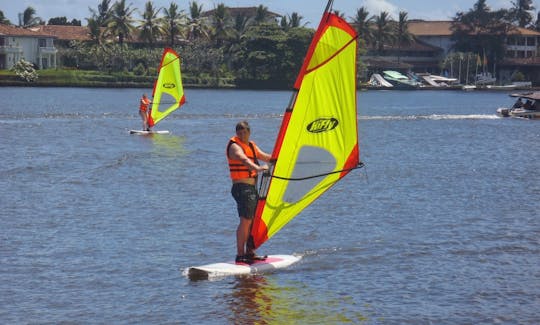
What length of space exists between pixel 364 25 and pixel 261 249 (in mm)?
148373

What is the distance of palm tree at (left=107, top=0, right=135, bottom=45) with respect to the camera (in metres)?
128

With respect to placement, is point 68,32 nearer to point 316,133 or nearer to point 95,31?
point 95,31

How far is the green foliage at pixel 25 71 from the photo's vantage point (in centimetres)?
11750

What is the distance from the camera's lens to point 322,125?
15297 millimetres

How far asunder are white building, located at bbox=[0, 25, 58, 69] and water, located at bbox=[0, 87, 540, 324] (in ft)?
308

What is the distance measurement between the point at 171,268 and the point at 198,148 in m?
23.0

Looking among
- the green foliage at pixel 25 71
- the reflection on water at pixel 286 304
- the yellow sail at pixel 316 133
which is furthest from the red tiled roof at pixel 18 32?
the reflection on water at pixel 286 304

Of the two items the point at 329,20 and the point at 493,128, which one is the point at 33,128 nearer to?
the point at 493,128

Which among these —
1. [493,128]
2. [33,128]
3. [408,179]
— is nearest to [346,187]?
[408,179]

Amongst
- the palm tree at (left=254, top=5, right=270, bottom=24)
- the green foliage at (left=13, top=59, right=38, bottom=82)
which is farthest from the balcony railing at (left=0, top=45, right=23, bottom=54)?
the palm tree at (left=254, top=5, right=270, bottom=24)

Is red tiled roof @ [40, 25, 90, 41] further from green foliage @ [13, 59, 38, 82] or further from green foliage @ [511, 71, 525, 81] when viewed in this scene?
green foliage @ [511, 71, 525, 81]

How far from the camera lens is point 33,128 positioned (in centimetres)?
4756

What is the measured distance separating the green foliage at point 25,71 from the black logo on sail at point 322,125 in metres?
106

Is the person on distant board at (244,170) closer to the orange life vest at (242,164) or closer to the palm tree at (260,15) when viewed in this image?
the orange life vest at (242,164)
